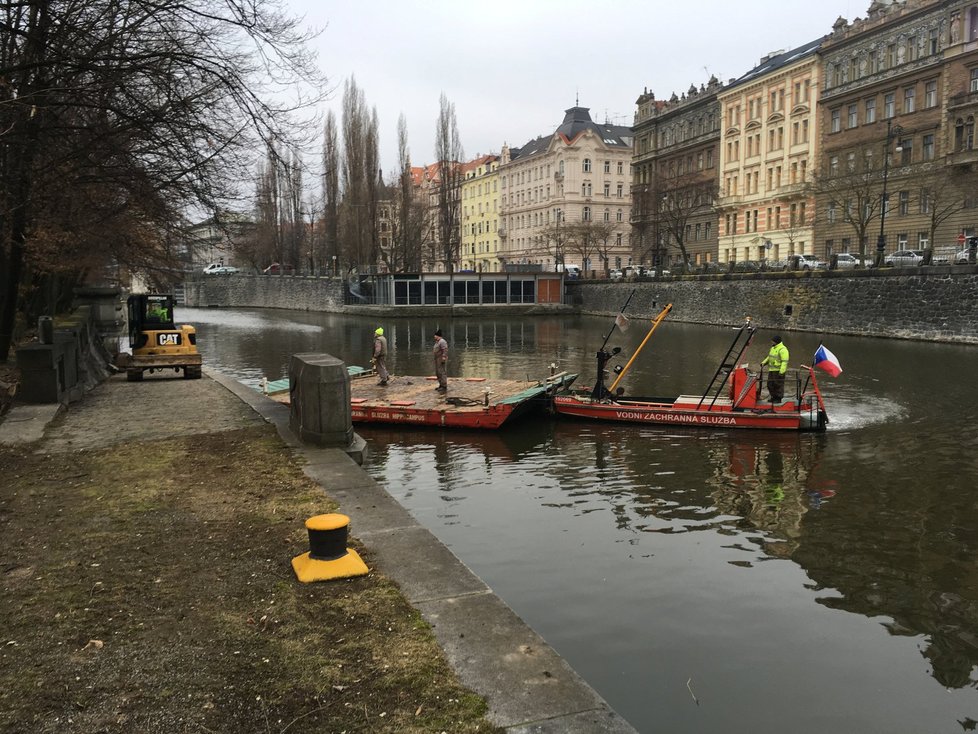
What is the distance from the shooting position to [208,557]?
23.7ft

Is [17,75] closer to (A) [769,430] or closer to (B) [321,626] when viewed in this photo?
(B) [321,626]

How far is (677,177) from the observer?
76062 millimetres

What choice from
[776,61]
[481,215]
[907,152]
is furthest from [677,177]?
[481,215]

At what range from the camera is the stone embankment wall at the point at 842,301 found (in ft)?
124

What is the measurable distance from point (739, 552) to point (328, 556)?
6210 mm

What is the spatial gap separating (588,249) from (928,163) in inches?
1710

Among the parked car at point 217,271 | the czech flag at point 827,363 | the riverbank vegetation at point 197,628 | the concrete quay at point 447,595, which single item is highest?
the parked car at point 217,271

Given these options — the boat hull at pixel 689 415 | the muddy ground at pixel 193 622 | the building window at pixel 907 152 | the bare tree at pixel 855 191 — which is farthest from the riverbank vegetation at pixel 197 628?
the building window at pixel 907 152

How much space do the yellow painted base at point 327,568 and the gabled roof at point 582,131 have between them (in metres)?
98.8

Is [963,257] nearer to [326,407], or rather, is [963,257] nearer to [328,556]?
[326,407]

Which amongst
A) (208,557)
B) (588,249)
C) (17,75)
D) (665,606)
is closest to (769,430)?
(665,606)

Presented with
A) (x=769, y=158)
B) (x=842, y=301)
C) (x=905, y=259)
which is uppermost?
(x=769, y=158)

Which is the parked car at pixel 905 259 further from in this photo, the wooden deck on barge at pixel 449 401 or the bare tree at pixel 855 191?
the wooden deck on barge at pixel 449 401

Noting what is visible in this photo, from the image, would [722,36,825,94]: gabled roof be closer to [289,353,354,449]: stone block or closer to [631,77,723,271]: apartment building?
[631,77,723,271]: apartment building
